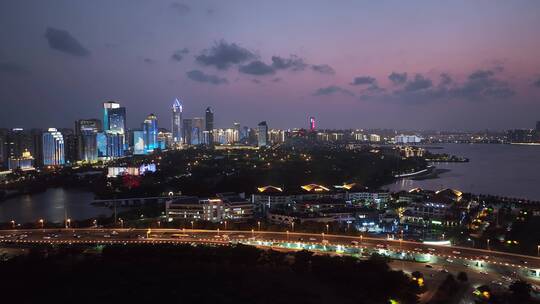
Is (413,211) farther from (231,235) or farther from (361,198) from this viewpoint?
(231,235)

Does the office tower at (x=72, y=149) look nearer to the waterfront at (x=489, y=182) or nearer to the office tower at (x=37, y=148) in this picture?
the office tower at (x=37, y=148)

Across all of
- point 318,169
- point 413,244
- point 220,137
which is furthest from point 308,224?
point 220,137

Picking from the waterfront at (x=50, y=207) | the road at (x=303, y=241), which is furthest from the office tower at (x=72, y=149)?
the road at (x=303, y=241)

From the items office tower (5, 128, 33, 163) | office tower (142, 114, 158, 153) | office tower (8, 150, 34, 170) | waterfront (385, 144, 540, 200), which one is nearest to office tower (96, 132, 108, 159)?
office tower (5, 128, 33, 163)

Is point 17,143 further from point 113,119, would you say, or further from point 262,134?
point 262,134

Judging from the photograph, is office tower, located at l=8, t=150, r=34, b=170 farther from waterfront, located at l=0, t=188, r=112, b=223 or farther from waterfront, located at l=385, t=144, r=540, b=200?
waterfront, located at l=385, t=144, r=540, b=200

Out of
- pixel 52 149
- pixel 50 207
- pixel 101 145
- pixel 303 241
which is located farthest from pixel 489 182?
pixel 101 145
